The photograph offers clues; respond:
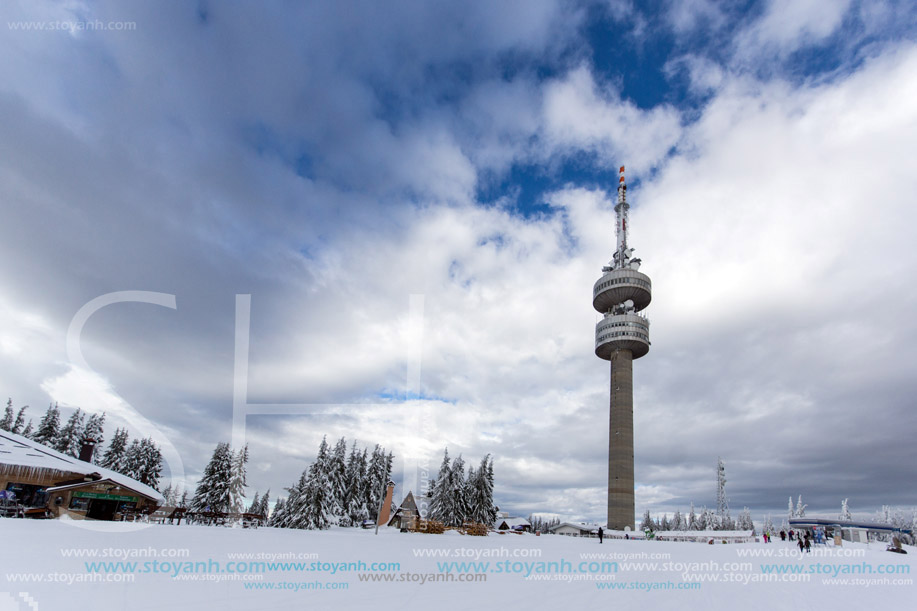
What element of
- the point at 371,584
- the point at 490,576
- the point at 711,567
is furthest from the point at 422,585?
the point at 711,567

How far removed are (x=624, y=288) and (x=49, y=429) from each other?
91.1 m

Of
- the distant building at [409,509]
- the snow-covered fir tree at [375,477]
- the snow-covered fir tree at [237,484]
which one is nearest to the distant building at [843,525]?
the distant building at [409,509]

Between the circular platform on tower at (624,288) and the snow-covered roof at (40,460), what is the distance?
80.0m

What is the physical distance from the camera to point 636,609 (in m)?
11.5

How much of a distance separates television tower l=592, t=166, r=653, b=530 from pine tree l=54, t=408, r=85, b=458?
76.0 metres

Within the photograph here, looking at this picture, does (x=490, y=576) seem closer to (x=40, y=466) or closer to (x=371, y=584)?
(x=371, y=584)

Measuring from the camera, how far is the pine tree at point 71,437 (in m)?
55.8

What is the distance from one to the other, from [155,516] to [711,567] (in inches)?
1501

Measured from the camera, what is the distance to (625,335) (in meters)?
85.4

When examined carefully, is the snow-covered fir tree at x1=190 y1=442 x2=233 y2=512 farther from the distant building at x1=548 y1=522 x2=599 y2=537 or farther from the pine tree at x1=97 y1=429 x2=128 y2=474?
the distant building at x1=548 y1=522 x2=599 y2=537

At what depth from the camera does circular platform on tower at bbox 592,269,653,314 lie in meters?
90.3

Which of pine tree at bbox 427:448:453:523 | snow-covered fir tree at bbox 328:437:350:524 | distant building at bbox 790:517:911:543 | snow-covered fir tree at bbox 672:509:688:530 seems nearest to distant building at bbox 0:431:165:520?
snow-covered fir tree at bbox 328:437:350:524

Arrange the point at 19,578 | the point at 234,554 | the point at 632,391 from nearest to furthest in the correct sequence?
1. the point at 19,578
2. the point at 234,554
3. the point at 632,391

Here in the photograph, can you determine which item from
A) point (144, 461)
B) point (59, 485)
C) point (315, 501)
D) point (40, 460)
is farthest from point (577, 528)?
point (40, 460)
